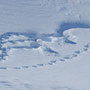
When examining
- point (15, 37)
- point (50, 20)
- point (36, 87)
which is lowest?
point (36, 87)

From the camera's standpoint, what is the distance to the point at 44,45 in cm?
128

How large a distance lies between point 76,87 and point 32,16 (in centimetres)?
47

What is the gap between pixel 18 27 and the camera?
131 centimetres

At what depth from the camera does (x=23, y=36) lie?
130 cm

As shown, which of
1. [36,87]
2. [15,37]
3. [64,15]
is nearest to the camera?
[36,87]

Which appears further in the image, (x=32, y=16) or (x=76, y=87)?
(x=32, y=16)

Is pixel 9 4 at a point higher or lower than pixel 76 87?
higher

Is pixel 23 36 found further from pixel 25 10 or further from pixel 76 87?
pixel 76 87

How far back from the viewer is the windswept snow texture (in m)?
1.12

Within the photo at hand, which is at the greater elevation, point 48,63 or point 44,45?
point 44,45

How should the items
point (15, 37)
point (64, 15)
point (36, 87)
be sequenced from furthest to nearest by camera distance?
point (64, 15)
point (15, 37)
point (36, 87)

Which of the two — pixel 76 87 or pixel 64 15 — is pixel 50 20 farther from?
pixel 76 87

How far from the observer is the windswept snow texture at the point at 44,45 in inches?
44.3

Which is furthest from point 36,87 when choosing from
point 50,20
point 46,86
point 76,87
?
point 50,20
